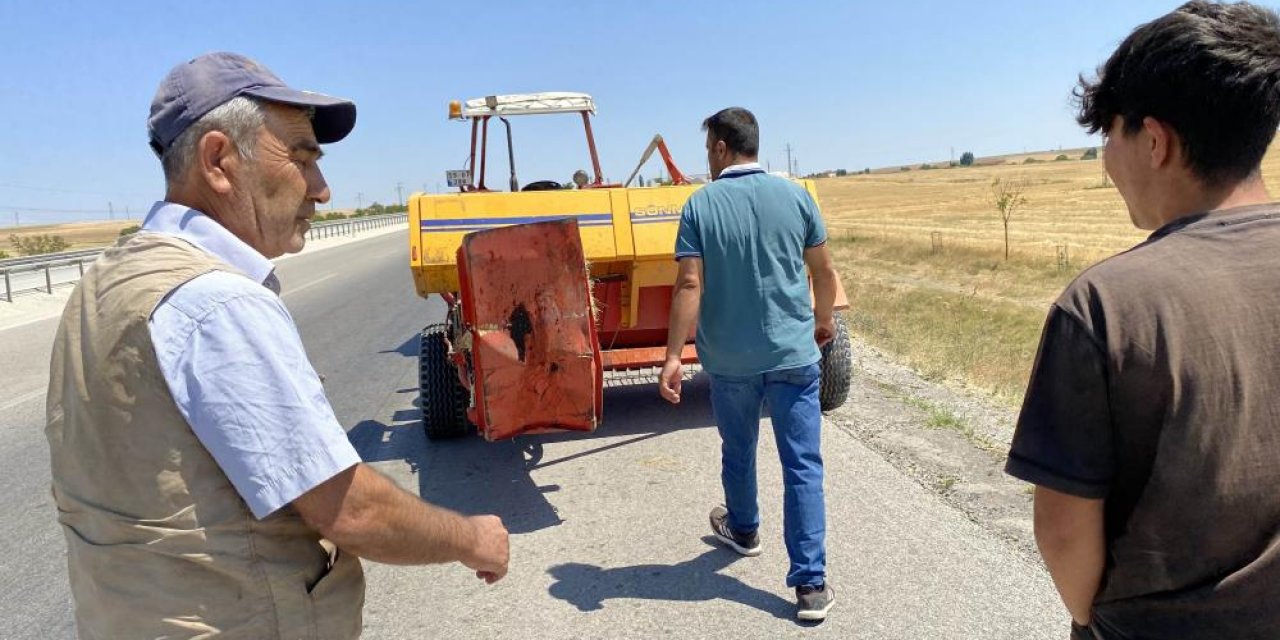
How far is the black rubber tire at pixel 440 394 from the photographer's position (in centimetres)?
641

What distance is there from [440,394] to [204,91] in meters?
4.91

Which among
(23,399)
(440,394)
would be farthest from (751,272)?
(23,399)

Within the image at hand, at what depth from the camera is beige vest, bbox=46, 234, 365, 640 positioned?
1477mm

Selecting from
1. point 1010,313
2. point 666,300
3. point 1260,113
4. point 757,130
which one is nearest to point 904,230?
point 1010,313

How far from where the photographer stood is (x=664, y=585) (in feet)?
13.0

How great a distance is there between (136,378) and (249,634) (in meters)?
0.48

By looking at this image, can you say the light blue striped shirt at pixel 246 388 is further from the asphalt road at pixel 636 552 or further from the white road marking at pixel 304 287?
the white road marking at pixel 304 287

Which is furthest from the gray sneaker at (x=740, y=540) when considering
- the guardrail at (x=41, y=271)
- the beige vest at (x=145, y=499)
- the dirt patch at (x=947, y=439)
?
the guardrail at (x=41, y=271)

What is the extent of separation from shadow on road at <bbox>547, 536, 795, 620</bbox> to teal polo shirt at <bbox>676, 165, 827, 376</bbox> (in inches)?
36.0

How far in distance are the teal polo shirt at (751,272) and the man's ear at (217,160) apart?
239 centimetres

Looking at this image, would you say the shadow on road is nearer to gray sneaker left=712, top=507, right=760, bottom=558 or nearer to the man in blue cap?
gray sneaker left=712, top=507, right=760, bottom=558

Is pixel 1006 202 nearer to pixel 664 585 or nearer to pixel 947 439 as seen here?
pixel 947 439

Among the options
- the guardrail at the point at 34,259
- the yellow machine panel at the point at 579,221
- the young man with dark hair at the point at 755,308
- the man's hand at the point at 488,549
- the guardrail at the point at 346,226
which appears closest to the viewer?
the man's hand at the point at 488,549

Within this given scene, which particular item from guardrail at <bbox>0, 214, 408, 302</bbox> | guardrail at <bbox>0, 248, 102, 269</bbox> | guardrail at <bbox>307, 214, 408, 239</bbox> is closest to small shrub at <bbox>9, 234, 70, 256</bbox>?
guardrail at <bbox>307, 214, 408, 239</bbox>
